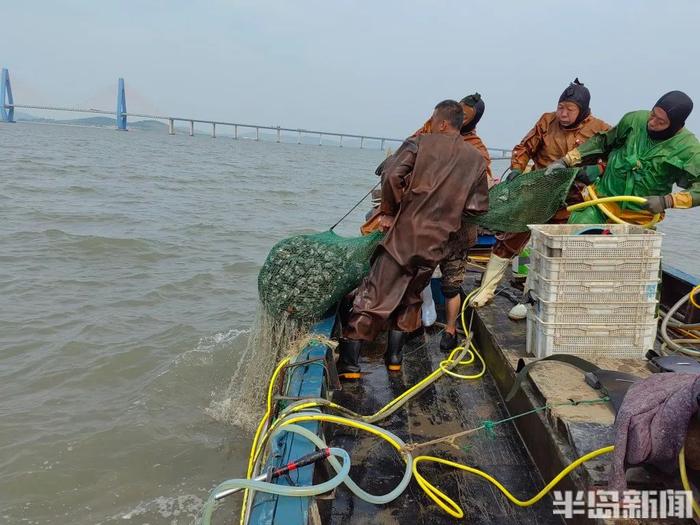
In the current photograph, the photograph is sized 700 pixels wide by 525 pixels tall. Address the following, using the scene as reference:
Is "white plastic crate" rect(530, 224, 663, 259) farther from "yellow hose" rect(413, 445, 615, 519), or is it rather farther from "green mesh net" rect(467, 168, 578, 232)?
"yellow hose" rect(413, 445, 615, 519)

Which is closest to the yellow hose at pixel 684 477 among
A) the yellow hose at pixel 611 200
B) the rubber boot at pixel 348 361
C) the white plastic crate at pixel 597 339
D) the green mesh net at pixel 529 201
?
the white plastic crate at pixel 597 339

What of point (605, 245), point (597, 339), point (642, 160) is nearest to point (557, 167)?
point (642, 160)

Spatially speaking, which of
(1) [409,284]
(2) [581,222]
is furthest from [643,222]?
(1) [409,284]

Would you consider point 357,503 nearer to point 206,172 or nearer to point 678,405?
point 678,405

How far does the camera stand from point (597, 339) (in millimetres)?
3068

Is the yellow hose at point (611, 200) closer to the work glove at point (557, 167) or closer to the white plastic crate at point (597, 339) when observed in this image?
the work glove at point (557, 167)

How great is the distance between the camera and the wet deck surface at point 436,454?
92.1 inches

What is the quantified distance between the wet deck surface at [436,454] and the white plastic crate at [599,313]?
0.69m

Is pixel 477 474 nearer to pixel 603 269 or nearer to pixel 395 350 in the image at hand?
pixel 395 350

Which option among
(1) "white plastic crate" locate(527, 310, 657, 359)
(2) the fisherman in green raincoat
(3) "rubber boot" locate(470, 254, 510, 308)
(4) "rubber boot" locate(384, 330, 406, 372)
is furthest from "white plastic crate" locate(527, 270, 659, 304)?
(3) "rubber boot" locate(470, 254, 510, 308)

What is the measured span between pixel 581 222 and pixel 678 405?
2.35 metres

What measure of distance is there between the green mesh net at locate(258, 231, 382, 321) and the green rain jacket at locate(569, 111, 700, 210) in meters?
1.78

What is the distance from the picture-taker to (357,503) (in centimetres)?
240

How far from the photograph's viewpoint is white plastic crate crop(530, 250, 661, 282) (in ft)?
9.68
